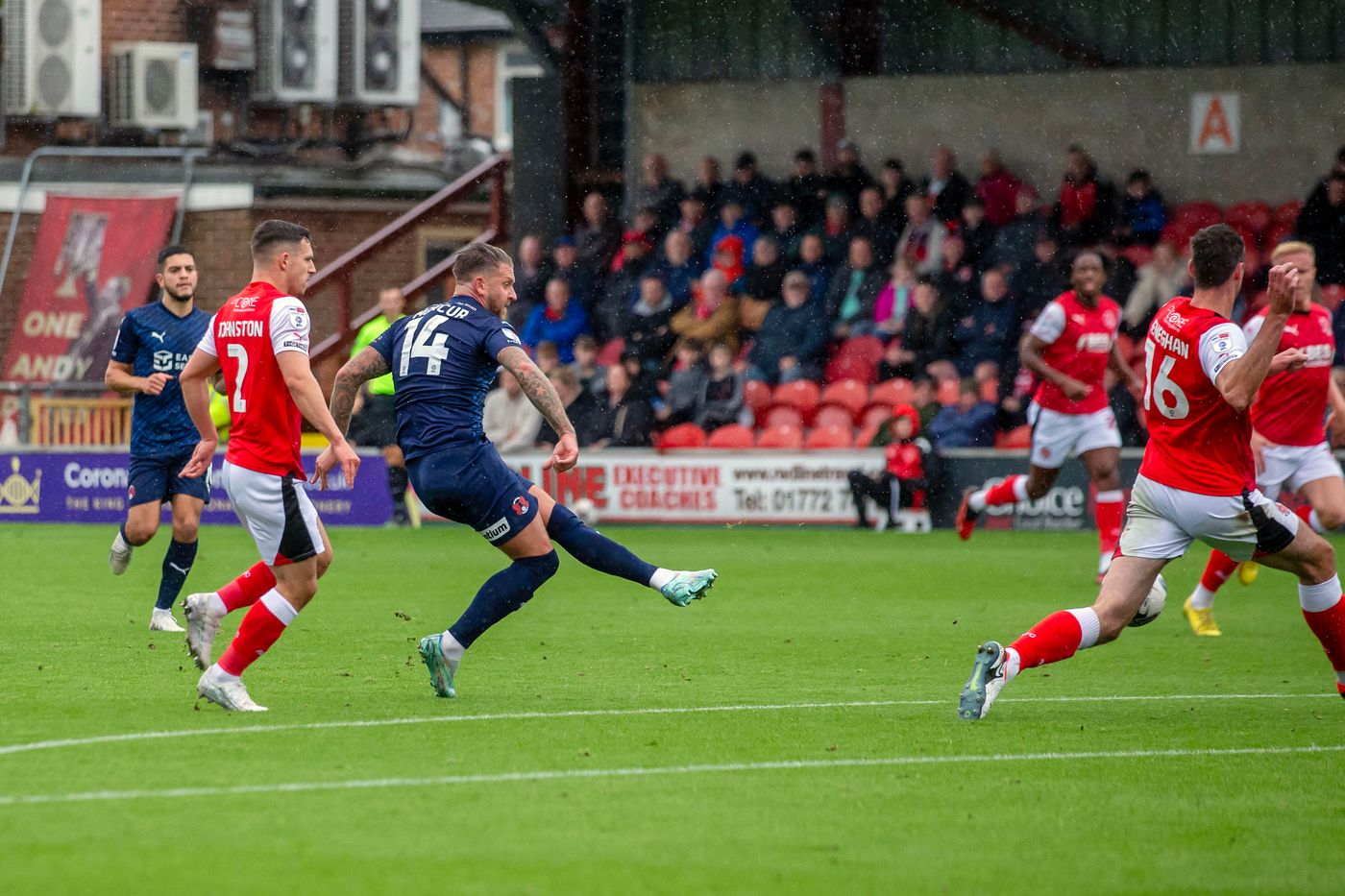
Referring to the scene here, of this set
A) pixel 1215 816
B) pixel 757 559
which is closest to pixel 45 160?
pixel 757 559

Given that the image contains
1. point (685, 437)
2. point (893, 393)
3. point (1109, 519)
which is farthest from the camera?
point (685, 437)

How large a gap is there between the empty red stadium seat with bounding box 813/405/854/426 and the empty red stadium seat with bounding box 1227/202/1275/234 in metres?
4.38

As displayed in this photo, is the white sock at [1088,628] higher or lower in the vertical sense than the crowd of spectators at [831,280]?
lower

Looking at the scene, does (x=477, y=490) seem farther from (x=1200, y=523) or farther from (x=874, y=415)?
(x=874, y=415)

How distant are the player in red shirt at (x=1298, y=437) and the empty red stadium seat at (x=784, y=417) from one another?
9658 mm

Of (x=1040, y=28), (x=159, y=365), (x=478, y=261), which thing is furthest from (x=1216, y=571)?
(x=1040, y=28)

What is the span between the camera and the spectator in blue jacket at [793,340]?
21500 mm

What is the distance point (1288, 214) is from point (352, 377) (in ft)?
49.0

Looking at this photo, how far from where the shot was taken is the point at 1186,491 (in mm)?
7883

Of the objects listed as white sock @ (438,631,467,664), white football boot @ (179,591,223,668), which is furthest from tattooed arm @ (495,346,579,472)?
white football boot @ (179,591,223,668)

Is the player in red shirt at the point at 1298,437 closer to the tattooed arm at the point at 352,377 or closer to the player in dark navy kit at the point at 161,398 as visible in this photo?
the tattooed arm at the point at 352,377

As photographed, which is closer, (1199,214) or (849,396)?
(849,396)

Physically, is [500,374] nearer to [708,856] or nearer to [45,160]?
[45,160]

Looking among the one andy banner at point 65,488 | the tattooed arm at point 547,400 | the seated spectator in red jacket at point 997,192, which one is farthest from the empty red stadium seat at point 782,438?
the tattooed arm at point 547,400
